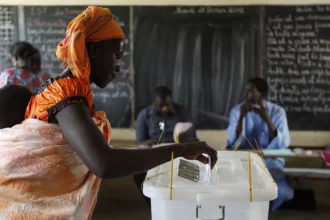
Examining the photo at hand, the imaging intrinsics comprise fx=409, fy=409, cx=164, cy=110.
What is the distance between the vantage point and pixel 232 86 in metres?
3.71

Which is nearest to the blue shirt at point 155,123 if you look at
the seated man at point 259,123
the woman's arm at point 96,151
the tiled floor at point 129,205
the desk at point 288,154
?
the seated man at point 259,123

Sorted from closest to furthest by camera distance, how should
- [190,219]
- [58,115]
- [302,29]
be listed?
[58,115] < [190,219] < [302,29]

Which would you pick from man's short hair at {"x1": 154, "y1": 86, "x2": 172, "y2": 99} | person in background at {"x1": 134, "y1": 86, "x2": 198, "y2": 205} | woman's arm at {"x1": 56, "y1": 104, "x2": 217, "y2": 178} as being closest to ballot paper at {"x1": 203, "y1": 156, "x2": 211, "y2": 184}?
woman's arm at {"x1": 56, "y1": 104, "x2": 217, "y2": 178}

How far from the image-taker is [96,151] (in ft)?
2.74

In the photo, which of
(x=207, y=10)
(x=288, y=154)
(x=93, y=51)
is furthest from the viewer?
(x=207, y=10)

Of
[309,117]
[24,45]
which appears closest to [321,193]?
[309,117]

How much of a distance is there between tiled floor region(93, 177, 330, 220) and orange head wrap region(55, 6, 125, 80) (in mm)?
2760

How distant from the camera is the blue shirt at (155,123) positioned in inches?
143

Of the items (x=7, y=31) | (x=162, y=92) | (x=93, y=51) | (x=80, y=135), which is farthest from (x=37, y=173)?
(x=7, y=31)

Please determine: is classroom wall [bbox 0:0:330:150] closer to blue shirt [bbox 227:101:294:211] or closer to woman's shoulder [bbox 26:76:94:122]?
blue shirt [bbox 227:101:294:211]

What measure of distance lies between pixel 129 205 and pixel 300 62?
203 cm

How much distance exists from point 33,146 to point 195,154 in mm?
374

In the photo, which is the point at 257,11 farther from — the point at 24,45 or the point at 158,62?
the point at 24,45

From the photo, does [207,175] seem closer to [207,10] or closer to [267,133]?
[267,133]
